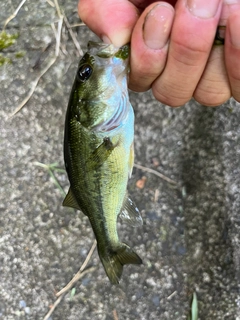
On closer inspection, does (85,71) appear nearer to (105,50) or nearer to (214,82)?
(105,50)

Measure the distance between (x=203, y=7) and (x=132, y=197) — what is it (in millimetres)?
1208

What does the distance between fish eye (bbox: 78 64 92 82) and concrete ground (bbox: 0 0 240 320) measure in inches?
34.6

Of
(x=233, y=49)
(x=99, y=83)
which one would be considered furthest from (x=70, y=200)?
(x=233, y=49)

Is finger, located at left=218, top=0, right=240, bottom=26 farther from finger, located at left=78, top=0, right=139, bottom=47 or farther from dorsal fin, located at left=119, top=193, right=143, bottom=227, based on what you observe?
dorsal fin, located at left=119, top=193, right=143, bottom=227

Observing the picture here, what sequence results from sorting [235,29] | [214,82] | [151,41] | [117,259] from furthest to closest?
[117,259], [214,82], [151,41], [235,29]

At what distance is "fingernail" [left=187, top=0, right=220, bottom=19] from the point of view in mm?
1257

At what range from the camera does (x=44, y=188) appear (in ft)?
7.50

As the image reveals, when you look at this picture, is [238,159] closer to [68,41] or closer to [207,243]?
[207,243]

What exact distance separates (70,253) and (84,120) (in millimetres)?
1008

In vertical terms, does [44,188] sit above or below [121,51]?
below

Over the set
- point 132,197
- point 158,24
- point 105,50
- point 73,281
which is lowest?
point 73,281

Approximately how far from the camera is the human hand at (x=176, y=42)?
4.21 ft

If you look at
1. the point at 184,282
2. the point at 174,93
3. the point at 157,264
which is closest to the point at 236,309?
the point at 184,282

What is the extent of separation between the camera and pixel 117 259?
1.60 meters
